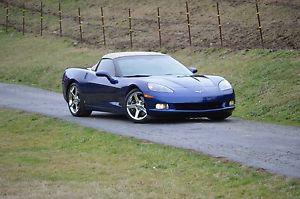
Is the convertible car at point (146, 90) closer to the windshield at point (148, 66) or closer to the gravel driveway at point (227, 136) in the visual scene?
the windshield at point (148, 66)

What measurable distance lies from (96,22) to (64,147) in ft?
84.4

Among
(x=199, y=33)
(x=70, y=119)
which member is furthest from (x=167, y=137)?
(x=199, y=33)

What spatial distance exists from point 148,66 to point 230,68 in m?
6.15

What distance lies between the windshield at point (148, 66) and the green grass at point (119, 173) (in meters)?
2.56

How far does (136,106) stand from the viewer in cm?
1451

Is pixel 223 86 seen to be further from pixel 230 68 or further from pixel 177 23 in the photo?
pixel 177 23

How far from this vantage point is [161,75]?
49.5 ft

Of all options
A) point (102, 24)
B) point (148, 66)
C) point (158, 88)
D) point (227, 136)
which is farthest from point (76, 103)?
point (102, 24)

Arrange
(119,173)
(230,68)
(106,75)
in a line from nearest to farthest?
(119,173), (106,75), (230,68)

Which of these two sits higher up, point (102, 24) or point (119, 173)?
point (102, 24)

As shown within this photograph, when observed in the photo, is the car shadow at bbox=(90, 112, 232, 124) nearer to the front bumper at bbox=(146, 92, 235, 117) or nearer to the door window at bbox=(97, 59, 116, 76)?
the front bumper at bbox=(146, 92, 235, 117)

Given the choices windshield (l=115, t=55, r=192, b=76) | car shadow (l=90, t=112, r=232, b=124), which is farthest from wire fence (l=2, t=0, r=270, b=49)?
car shadow (l=90, t=112, r=232, b=124)

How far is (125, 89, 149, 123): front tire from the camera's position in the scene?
14.4 meters

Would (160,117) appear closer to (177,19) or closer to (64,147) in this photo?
(64,147)
